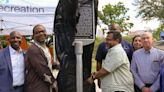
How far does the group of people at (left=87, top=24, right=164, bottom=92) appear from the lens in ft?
17.7

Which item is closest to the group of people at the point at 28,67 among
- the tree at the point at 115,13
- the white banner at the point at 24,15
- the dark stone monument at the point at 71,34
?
the dark stone monument at the point at 71,34

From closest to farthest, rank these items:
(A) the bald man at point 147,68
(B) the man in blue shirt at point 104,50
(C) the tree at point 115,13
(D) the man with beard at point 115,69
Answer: (D) the man with beard at point 115,69 → (A) the bald man at point 147,68 → (B) the man in blue shirt at point 104,50 → (C) the tree at point 115,13

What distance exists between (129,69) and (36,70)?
123 centimetres

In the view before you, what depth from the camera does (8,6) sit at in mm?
9938

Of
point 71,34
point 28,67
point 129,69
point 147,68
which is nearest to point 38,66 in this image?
point 28,67

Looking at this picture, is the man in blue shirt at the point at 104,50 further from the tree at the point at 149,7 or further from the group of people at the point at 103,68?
the tree at the point at 149,7

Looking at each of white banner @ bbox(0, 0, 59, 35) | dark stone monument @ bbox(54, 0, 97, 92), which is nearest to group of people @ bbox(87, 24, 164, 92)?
dark stone monument @ bbox(54, 0, 97, 92)

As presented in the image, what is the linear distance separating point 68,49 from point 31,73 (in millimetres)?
585

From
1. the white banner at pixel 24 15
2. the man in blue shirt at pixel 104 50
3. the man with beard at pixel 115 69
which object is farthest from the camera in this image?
the white banner at pixel 24 15

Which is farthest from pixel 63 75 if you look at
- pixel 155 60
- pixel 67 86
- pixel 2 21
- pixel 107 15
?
pixel 107 15

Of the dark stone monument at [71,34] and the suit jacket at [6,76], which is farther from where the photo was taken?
the suit jacket at [6,76]

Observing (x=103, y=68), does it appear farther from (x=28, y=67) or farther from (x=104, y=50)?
(x=104, y=50)

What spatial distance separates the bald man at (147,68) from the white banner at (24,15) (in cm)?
438

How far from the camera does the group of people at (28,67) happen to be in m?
5.52
